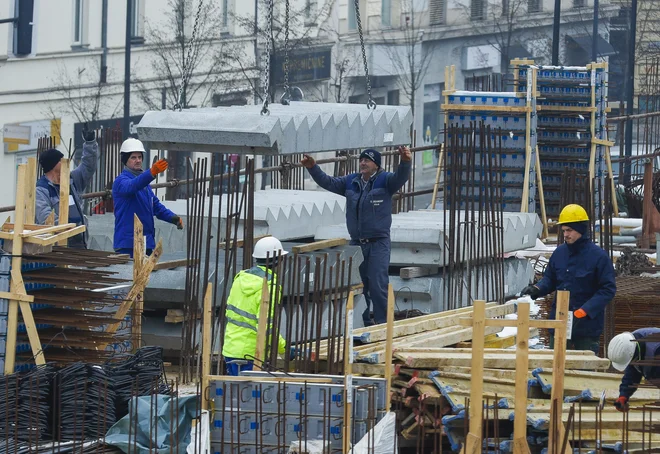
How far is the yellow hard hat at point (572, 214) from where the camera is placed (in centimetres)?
1169

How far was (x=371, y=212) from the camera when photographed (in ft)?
45.3

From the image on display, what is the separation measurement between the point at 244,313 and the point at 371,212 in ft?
9.64

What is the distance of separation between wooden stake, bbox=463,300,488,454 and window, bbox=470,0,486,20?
41.1 metres

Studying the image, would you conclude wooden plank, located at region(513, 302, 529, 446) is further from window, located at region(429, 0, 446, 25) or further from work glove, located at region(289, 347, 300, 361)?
window, located at region(429, 0, 446, 25)

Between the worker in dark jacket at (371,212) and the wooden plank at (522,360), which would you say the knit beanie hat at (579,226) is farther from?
the wooden plank at (522,360)

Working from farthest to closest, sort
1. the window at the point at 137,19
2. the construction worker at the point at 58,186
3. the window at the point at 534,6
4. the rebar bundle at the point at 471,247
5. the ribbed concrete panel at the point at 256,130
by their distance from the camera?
1. the window at the point at 534,6
2. the window at the point at 137,19
3. the rebar bundle at the point at 471,247
4. the construction worker at the point at 58,186
5. the ribbed concrete panel at the point at 256,130

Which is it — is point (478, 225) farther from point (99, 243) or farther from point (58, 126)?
point (58, 126)

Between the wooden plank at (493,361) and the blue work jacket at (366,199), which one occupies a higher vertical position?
the blue work jacket at (366,199)

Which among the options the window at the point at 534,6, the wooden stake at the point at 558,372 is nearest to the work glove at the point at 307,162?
the wooden stake at the point at 558,372

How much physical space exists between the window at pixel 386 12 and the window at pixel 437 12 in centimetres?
166

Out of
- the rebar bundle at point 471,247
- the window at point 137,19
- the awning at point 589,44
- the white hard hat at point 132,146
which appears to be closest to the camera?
the white hard hat at point 132,146

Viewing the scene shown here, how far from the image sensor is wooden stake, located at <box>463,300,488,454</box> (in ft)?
28.9

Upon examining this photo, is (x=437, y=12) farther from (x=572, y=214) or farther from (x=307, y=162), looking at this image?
(x=572, y=214)

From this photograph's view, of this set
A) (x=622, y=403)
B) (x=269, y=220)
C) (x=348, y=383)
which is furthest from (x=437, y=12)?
(x=348, y=383)
